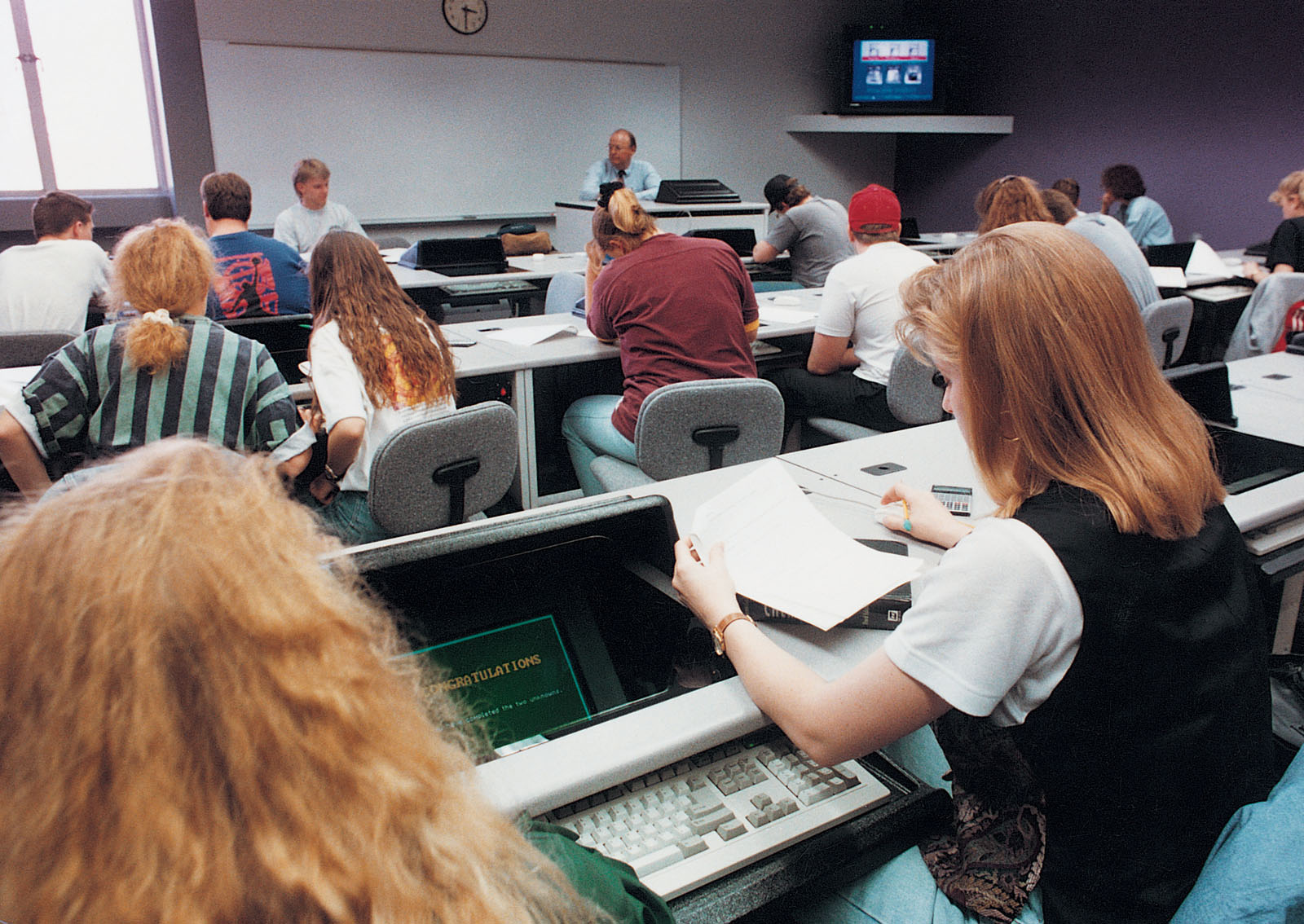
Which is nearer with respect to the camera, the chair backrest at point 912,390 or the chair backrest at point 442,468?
the chair backrest at point 442,468

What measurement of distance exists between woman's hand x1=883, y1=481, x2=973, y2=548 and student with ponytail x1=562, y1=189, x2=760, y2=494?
4.04 feet

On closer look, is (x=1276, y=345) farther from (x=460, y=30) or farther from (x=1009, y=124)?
(x=460, y=30)

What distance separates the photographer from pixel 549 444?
3832 millimetres

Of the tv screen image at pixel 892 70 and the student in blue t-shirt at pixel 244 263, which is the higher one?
the tv screen image at pixel 892 70

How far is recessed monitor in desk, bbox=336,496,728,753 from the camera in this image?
1.04m

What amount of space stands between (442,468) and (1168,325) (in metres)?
2.88

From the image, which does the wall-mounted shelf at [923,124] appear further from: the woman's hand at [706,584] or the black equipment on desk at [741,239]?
the woman's hand at [706,584]

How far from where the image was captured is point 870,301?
290 cm

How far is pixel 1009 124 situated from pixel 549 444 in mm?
6169

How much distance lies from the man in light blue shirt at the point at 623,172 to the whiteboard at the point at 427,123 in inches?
28.2

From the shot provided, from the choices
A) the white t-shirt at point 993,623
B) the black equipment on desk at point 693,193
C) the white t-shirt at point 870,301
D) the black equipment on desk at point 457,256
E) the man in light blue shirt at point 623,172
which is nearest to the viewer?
the white t-shirt at point 993,623

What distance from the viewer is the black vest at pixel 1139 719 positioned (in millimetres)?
842

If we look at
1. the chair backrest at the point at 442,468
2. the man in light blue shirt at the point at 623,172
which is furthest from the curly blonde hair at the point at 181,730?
the man in light blue shirt at the point at 623,172

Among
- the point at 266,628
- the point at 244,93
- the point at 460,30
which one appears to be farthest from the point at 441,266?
the point at 266,628
